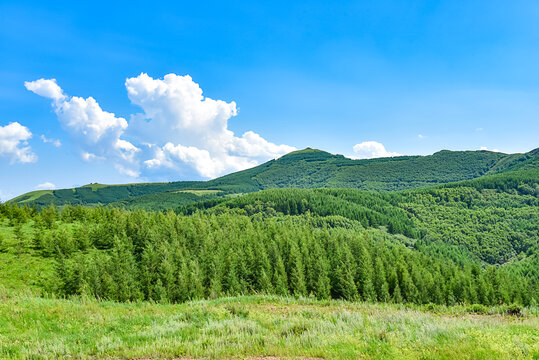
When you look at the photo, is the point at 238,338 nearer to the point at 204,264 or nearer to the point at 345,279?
the point at 204,264

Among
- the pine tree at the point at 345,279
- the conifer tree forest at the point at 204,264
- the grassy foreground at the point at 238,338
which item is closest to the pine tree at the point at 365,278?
the conifer tree forest at the point at 204,264

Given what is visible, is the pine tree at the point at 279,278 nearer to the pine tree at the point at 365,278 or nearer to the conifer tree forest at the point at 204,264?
the conifer tree forest at the point at 204,264

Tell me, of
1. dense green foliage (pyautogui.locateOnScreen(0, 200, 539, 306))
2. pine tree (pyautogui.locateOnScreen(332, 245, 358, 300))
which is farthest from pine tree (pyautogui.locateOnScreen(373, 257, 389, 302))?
pine tree (pyautogui.locateOnScreen(332, 245, 358, 300))

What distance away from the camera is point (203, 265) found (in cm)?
5778

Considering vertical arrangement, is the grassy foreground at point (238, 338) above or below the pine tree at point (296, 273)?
above

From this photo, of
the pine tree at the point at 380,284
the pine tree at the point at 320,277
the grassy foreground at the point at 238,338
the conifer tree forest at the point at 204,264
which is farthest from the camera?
the pine tree at the point at 380,284

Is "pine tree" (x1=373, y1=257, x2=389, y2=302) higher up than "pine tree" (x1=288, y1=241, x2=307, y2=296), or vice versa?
"pine tree" (x1=288, y1=241, x2=307, y2=296)

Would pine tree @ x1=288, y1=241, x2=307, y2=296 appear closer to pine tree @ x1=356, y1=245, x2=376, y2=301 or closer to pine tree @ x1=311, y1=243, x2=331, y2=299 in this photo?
pine tree @ x1=311, y1=243, x2=331, y2=299

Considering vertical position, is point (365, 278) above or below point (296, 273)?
below

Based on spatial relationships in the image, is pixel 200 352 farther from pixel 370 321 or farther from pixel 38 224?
pixel 38 224

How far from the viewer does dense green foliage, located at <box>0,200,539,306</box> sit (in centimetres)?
4725

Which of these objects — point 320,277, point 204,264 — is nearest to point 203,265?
point 204,264

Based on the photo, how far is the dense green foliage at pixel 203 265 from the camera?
47.2 meters

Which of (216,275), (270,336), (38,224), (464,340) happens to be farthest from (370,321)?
(38,224)
